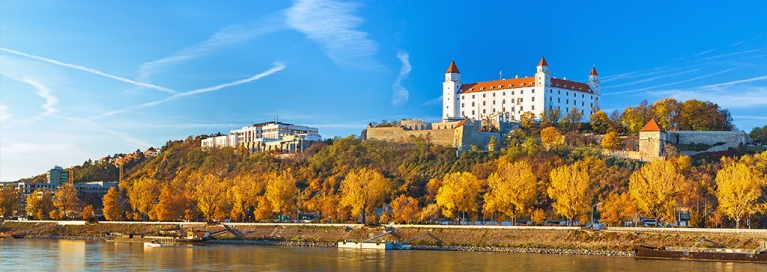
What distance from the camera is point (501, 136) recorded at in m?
112

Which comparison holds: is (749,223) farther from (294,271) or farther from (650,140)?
(294,271)

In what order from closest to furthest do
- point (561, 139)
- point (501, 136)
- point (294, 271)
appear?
1. point (294, 271)
2. point (561, 139)
3. point (501, 136)

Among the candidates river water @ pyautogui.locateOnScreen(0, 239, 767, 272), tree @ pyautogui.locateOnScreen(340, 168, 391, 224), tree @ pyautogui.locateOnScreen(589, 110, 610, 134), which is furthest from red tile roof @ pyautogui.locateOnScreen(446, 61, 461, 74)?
river water @ pyautogui.locateOnScreen(0, 239, 767, 272)

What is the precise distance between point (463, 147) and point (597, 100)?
29.8m

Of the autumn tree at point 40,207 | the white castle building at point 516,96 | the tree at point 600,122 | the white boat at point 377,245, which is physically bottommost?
the white boat at point 377,245

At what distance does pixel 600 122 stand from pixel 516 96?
13.9 m

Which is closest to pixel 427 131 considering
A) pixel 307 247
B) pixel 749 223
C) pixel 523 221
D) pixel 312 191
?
pixel 312 191

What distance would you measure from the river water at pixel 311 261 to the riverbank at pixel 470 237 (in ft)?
11.0

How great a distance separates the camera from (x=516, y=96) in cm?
12150

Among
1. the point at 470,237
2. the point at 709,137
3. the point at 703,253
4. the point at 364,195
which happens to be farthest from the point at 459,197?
the point at 709,137

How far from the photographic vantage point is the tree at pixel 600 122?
111688mm

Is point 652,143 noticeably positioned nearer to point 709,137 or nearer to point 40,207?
point 709,137

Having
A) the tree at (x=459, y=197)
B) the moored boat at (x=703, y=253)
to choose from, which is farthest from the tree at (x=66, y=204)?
the moored boat at (x=703, y=253)

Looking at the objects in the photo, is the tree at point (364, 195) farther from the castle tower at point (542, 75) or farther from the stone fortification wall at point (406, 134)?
the castle tower at point (542, 75)
